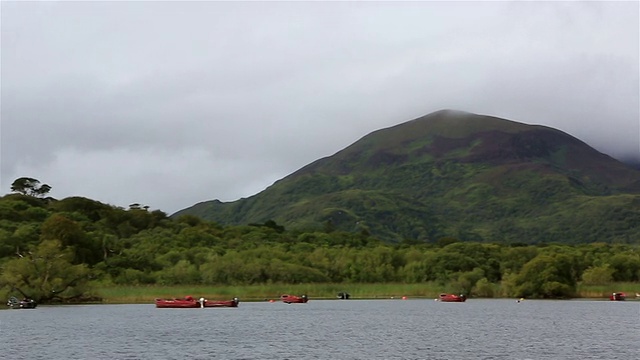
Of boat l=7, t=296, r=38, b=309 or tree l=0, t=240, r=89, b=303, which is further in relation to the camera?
tree l=0, t=240, r=89, b=303

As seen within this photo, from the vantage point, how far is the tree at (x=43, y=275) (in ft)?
469

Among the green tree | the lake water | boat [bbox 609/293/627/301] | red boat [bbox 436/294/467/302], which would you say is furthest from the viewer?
the green tree

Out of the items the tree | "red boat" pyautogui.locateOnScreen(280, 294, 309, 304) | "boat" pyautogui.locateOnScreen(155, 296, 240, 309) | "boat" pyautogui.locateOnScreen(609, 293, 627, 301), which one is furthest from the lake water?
"boat" pyautogui.locateOnScreen(609, 293, 627, 301)

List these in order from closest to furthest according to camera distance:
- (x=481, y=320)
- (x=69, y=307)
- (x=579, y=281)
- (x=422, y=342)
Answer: (x=422, y=342)
(x=481, y=320)
(x=69, y=307)
(x=579, y=281)

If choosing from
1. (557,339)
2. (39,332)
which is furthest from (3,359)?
(557,339)

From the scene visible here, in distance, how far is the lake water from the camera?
69.9m

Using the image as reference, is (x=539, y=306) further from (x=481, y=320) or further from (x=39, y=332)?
(x=39, y=332)

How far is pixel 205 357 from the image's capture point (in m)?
66.4

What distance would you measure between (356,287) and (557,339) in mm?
108667

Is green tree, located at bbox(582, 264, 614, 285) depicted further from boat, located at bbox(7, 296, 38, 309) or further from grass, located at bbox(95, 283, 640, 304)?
boat, located at bbox(7, 296, 38, 309)

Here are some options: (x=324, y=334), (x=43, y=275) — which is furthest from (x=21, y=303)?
(x=324, y=334)

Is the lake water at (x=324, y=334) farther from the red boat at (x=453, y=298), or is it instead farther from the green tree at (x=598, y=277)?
the green tree at (x=598, y=277)

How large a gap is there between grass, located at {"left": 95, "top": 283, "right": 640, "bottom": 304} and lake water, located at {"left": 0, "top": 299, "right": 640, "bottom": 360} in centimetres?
2982

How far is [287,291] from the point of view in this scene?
174 m
